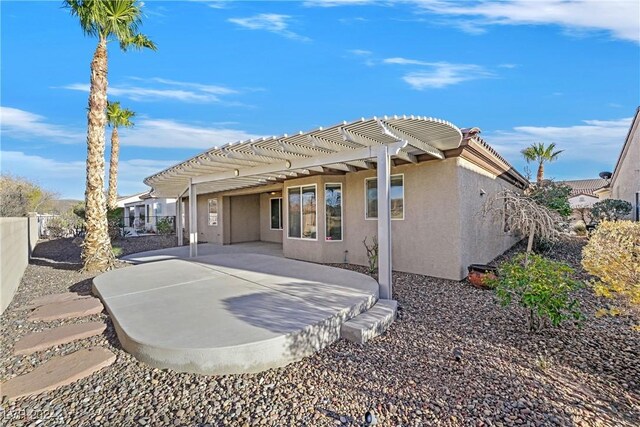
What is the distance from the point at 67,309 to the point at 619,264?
29.2 ft

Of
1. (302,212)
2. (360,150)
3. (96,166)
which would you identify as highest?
(96,166)

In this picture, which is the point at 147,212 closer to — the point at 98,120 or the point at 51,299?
the point at 98,120

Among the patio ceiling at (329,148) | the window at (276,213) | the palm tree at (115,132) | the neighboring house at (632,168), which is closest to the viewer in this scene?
the patio ceiling at (329,148)

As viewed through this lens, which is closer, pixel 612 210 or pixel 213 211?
pixel 612 210

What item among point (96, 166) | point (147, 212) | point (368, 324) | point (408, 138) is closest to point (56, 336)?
point (368, 324)

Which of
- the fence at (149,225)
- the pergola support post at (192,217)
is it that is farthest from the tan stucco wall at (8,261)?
the fence at (149,225)

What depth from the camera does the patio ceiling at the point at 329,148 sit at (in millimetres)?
6090

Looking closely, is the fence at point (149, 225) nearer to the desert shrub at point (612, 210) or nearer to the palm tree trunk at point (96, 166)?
the palm tree trunk at point (96, 166)

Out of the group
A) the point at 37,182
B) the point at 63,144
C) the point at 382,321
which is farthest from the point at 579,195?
the point at 37,182

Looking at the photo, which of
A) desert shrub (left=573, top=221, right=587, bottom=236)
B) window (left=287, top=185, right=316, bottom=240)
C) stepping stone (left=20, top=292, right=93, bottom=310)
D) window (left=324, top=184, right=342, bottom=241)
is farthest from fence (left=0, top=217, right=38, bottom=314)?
desert shrub (left=573, top=221, right=587, bottom=236)

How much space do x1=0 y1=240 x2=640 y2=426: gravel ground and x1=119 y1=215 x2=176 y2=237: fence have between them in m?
19.9

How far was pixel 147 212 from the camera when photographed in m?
33.4

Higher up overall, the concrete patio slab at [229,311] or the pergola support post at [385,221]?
the pergola support post at [385,221]

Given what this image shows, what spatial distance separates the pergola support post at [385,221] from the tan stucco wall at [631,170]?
42.0 feet
